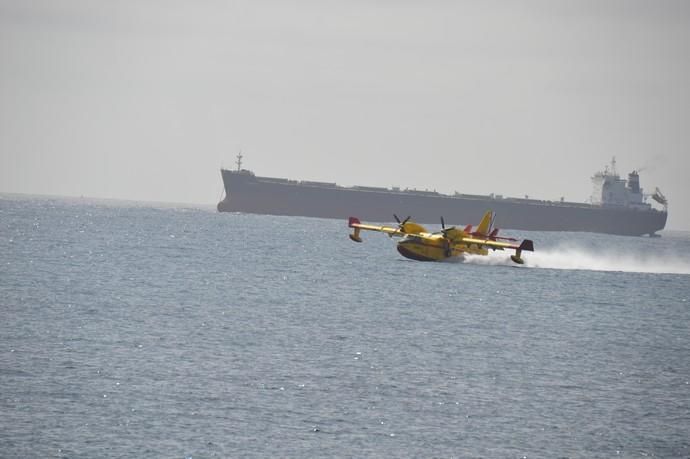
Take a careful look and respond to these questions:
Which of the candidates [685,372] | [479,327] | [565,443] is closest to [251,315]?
[479,327]

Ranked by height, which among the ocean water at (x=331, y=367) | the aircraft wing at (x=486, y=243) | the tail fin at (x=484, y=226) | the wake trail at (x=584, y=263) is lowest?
the ocean water at (x=331, y=367)

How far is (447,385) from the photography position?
1371 inches

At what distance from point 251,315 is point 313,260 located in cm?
4386

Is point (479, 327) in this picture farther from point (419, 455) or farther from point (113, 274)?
point (113, 274)

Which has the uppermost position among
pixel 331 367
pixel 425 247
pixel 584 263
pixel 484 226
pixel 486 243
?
pixel 484 226

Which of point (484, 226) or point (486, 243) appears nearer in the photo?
point (486, 243)

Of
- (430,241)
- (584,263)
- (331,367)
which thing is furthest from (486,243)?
(331,367)

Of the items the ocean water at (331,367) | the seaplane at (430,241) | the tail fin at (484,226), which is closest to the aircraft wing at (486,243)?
the seaplane at (430,241)

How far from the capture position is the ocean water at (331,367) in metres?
27.6

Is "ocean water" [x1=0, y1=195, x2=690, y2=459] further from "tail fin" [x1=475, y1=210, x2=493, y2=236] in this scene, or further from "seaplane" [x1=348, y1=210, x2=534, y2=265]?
"tail fin" [x1=475, y1=210, x2=493, y2=236]

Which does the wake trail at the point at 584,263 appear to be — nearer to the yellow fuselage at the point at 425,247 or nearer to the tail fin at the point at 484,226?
the tail fin at the point at 484,226

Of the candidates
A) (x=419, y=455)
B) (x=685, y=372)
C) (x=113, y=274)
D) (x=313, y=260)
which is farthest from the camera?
(x=313, y=260)

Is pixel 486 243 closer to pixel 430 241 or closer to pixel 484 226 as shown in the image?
pixel 430 241

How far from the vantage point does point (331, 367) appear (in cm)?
3688
